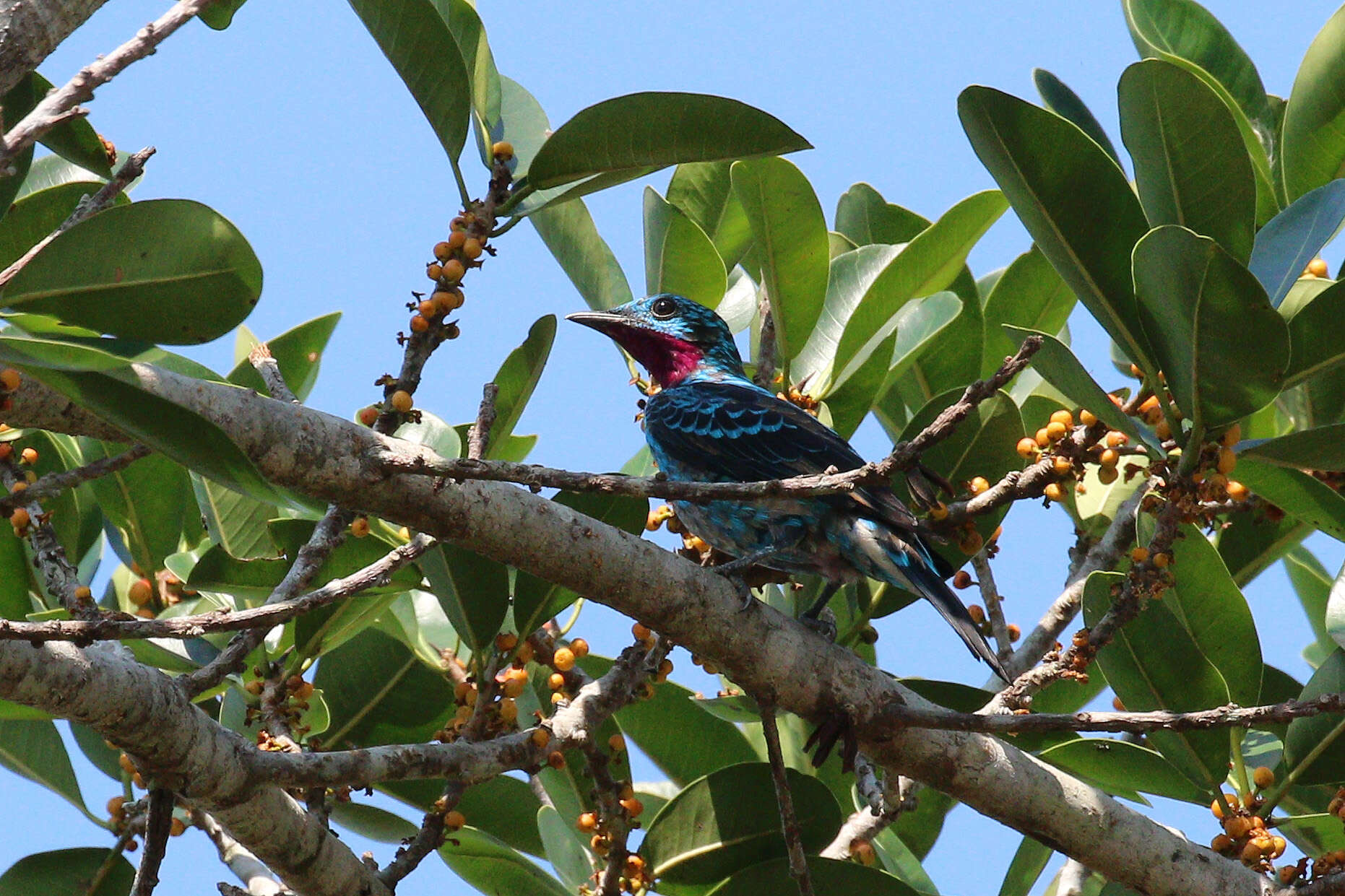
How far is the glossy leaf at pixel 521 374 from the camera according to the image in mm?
3299

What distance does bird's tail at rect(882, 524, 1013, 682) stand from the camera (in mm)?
3580

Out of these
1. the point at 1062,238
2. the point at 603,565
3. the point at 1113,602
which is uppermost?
the point at 1062,238

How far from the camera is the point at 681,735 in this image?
4.11 m

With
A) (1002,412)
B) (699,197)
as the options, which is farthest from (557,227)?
(1002,412)

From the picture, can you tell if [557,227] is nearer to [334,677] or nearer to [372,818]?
[334,677]

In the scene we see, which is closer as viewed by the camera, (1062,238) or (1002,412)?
(1062,238)

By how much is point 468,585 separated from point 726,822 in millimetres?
909

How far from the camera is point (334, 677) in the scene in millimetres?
3869

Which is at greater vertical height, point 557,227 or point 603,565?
point 557,227

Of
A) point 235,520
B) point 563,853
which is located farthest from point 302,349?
point 563,853

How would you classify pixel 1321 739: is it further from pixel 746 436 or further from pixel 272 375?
pixel 272 375

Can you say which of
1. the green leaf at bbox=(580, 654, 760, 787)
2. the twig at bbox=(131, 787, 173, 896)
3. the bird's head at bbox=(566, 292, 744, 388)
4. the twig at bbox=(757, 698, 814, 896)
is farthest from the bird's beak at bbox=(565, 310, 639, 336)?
the twig at bbox=(131, 787, 173, 896)

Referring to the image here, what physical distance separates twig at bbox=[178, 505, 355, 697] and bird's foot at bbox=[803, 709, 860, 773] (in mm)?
1210

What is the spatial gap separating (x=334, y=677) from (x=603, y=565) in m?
1.32
